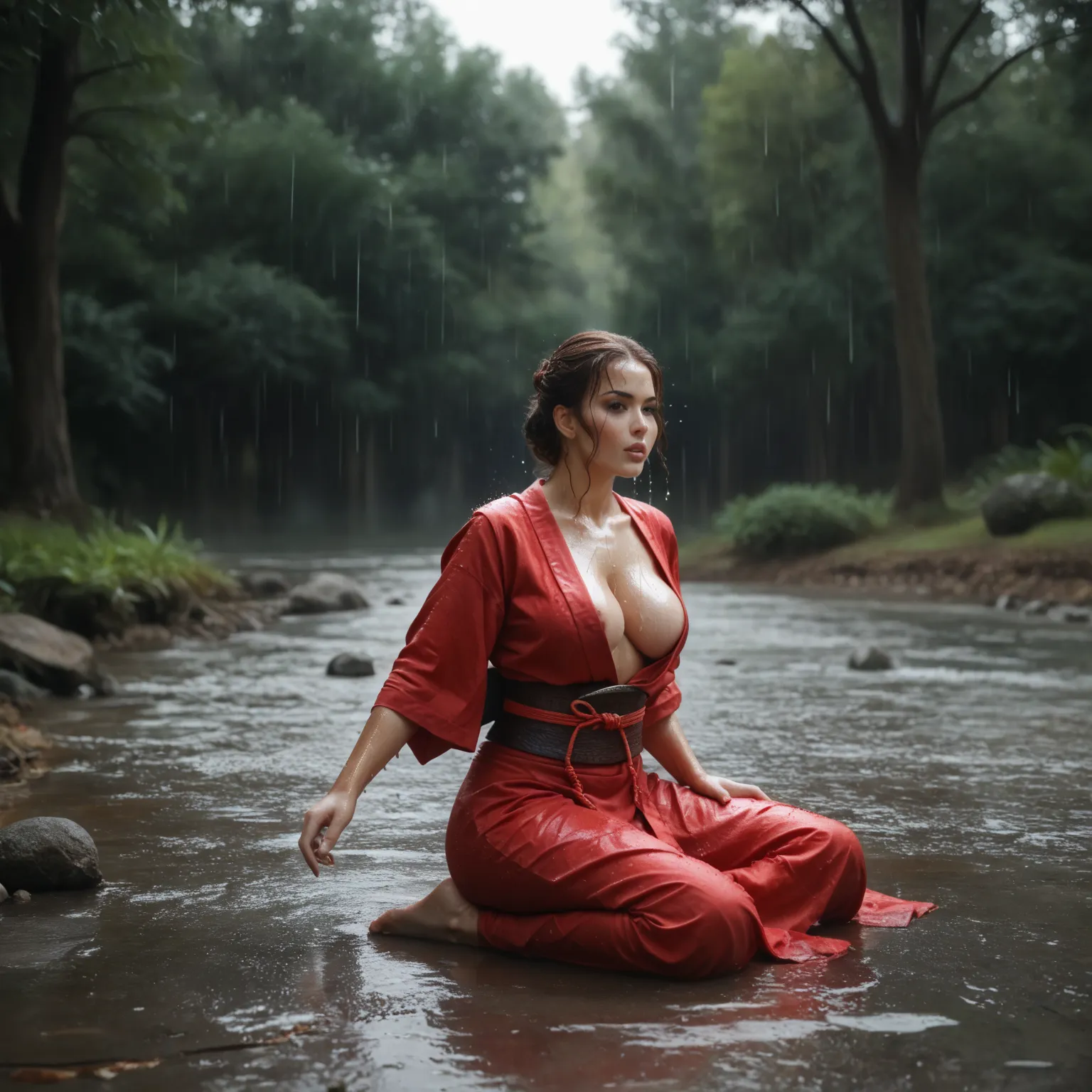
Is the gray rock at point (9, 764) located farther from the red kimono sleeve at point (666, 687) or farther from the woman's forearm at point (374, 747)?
the red kimono sleeve at point (666, 687)

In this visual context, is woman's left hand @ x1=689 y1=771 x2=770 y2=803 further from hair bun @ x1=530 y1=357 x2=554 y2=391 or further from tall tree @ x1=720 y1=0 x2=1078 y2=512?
tall tree @ x1=720 y1=0 x2=1078 y2=512

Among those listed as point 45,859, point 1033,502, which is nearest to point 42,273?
point 1033,502

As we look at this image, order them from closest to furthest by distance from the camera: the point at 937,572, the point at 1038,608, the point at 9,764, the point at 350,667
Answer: the point at 9,764, the point at 350,667, the point at 1038,608, the point at 937,572

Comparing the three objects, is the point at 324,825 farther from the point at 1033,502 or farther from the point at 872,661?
the point at 1033,502

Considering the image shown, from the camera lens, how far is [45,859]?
4.08m

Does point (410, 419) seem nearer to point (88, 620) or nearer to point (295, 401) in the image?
point (295, 401)

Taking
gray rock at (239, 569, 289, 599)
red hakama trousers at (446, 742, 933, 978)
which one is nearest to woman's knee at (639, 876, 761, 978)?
red hakama trousers at (446, 742, 933, 978)

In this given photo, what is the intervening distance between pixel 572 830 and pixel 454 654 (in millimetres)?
481

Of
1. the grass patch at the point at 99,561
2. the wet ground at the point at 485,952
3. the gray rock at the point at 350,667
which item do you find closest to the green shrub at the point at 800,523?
the grass patch at the point at 99,561

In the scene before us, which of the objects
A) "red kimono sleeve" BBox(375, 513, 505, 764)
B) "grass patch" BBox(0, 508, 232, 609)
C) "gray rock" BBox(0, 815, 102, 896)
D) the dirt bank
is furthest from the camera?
the dirt bank

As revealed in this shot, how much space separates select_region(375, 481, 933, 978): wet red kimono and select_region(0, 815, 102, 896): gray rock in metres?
1.14

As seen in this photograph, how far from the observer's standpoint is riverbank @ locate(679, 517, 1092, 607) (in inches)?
637

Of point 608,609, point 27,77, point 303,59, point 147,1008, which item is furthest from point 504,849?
point 303,59

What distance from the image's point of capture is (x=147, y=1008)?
3.04 m
